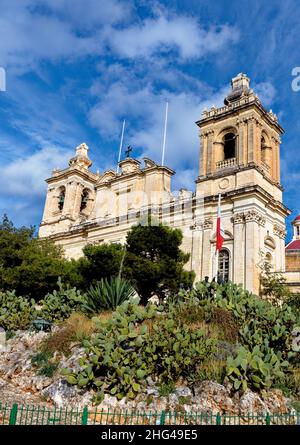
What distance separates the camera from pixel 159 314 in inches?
453

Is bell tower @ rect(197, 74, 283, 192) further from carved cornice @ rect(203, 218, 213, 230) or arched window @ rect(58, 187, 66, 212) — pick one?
arched window @ rect(58, 187, 66, 212)

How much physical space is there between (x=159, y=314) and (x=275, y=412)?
4306 mm

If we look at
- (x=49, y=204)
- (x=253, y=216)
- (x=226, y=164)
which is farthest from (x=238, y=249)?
(x=49, y=204)

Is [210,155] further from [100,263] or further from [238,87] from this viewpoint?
[100,263]

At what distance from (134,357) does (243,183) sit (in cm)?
1762

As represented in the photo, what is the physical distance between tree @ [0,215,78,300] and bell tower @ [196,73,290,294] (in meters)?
8.42

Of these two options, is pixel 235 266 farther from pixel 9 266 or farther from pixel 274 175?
pixel 9 266

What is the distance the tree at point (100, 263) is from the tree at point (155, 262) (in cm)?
50

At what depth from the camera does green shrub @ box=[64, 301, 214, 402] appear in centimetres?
852

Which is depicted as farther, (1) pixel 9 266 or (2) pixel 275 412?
(1) pixel 9 266

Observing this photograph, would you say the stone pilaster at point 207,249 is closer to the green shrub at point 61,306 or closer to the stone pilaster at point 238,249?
the stone pilaster at point 238,249

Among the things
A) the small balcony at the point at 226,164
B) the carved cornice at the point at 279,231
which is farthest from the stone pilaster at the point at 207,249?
the carved cornice at the point at 279,231

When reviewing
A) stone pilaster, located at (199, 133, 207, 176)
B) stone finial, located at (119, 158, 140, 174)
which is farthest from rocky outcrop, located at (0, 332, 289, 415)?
stone finial, located at (119, 158, 140, 174)
